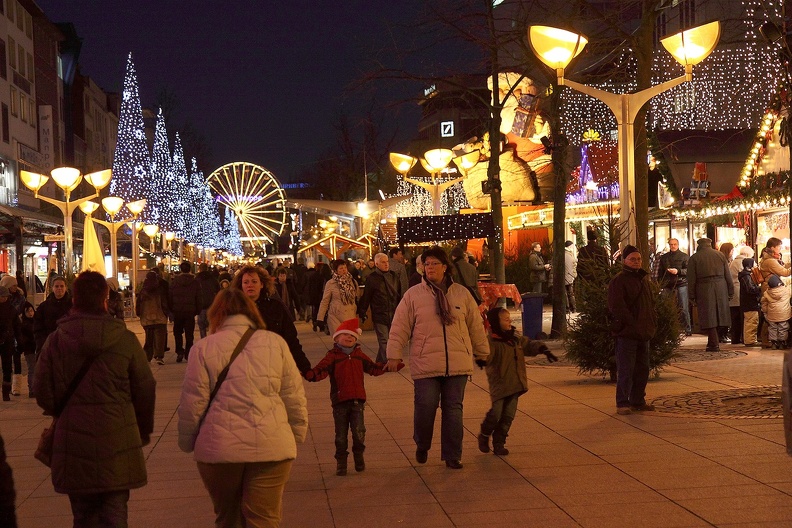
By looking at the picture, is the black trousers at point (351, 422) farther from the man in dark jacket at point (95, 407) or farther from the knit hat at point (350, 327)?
the man in dark jacket at point (95, 407)

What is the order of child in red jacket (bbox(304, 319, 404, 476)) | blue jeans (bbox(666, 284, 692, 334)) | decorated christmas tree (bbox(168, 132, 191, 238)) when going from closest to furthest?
child in red jacket (bbox(304, 319, 404, 476)), blue jeans (bbox(666, 284, 692, 334)), decorated christmas tree (bbox(168, 132, 191, 238))

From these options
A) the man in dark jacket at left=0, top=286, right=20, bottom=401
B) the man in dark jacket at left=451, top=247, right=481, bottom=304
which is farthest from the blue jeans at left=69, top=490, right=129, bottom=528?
the man in dark jacket at left=451, top=247, right=481, bottom=304

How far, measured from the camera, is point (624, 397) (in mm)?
11305

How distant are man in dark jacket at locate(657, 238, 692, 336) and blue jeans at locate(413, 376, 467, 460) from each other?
11.6 m

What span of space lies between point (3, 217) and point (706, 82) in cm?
2235

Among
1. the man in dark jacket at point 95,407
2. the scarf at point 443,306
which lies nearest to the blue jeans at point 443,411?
the scarf at point 443,306

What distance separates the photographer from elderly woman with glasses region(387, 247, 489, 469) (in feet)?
28.9

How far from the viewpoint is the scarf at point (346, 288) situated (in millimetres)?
16750

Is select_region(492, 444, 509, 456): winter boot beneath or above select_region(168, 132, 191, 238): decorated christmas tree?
beneath

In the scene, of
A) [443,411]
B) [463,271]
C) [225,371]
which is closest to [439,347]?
[443,411]

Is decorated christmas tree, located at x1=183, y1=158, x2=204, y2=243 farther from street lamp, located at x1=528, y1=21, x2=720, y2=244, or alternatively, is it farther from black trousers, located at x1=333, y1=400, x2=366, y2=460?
black trousers, located at x1=333, y1=400, x2=366, y2=460

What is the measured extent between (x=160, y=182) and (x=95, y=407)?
64941mm

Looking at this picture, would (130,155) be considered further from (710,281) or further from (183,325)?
(710,281)

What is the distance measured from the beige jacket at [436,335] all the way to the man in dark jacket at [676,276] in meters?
11.3
